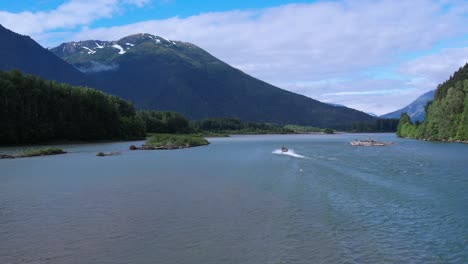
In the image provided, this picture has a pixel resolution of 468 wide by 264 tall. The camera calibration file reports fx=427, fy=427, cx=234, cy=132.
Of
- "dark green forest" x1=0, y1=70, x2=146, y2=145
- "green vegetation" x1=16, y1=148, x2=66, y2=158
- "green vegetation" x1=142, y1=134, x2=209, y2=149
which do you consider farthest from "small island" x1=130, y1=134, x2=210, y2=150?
"dark green forest" x1=0, y1=70, x2=146, y2=145

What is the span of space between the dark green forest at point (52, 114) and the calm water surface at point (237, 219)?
7807 centimetres

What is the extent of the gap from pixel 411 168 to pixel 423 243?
1519 inches

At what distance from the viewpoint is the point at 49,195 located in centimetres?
3841

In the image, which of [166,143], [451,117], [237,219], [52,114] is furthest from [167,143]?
[237,219]

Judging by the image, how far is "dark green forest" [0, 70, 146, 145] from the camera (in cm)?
11944

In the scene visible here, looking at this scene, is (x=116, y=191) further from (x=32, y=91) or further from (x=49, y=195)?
(x=32, y=91)

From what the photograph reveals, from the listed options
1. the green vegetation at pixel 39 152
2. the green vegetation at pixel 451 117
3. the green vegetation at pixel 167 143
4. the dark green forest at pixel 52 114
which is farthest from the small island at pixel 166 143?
the green vegetation at pixel 451 117

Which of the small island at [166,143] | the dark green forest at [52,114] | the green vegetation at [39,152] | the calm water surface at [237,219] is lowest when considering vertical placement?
the calm water surface at [237,219]

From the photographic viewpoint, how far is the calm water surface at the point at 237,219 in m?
20.4

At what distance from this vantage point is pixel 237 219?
91.9 ft

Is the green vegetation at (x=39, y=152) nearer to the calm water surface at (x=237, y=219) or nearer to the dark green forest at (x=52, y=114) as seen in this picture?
the dark green forest at (x=52, y=114)

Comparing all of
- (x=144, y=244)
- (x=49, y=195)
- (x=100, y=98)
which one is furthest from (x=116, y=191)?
(x=100, y=98)

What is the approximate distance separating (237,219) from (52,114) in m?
125

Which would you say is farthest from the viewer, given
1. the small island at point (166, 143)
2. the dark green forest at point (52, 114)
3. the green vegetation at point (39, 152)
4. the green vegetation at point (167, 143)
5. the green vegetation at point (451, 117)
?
the green vegetation at point (451, 117)
